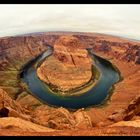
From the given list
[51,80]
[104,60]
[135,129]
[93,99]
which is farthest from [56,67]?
[135,129]

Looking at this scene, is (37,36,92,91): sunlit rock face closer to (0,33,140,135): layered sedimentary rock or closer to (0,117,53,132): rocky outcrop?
(0,33,140,135): layered sedimentary rock

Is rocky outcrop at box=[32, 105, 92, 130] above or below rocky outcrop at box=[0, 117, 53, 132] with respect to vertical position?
below

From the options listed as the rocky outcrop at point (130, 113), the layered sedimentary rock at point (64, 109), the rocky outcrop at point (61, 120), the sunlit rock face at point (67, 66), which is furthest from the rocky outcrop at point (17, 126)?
the sunlit rock face at point (67, 66)

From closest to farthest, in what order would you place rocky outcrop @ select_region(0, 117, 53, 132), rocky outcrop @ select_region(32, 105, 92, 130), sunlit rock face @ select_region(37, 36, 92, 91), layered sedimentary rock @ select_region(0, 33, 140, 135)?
rocky outcrop @ select_region(0, 117, 53, 132)
layered sedimentary rock @ select_region(0, 33, 140, 135)
rocky outcrop @ select_region(32, 105, 92, 130)
sunlit rock face @ select_region(37, 36, 92, 91)

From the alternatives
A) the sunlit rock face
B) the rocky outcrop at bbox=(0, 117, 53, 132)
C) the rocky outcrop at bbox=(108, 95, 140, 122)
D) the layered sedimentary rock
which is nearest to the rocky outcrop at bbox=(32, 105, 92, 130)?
the layered sedimentary rock

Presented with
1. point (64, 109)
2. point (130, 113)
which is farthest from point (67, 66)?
point (130, 113)

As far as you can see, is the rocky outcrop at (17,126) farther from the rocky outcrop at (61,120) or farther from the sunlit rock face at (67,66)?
the sunlit rock face at (67,66)

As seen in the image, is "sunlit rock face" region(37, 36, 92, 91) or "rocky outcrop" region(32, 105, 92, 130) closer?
"rocky outcrop" region(32, 105, 92, 130)

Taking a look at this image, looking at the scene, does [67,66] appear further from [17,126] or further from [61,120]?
[17,126]

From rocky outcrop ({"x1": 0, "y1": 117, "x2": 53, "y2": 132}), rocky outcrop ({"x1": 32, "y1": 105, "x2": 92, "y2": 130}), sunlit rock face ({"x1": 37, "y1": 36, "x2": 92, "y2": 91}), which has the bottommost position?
rocky outcrop ({"x1": 32, "y1": 105, "x2": 92, "y2": 130})
